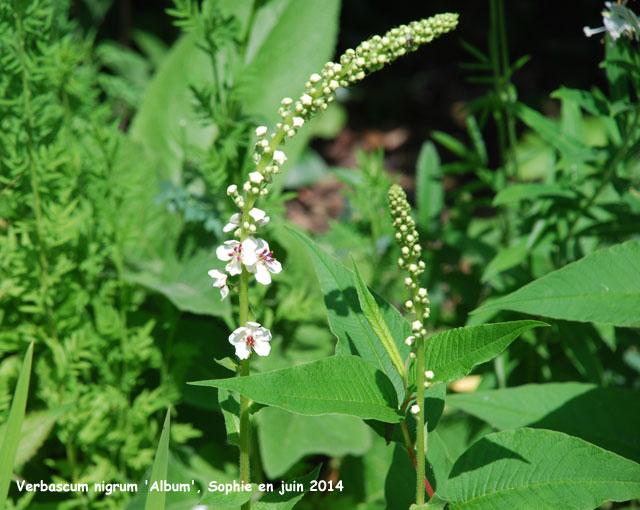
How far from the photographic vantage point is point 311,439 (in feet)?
6.60

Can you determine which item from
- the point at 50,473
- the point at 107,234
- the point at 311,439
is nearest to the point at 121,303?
the point at 107,234

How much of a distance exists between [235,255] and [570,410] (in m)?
1.03

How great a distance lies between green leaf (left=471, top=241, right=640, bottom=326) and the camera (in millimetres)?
1359

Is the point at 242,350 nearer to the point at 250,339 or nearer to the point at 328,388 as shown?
the point at 250,339

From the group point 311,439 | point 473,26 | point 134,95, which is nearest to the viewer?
point 311,439

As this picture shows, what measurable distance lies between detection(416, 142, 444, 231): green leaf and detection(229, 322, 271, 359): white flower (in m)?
1.27

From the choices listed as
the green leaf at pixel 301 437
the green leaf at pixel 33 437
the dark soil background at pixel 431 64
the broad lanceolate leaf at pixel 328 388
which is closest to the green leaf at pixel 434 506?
the broad lanceolate leaf at pixel 328 388

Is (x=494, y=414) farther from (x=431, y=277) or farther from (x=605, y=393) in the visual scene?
(x=431, y=277)

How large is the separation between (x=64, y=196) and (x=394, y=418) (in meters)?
1.12

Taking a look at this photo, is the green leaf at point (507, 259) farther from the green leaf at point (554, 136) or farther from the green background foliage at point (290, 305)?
the green leaf at point (554, 136)

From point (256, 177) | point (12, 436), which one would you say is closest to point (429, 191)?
point (256, 177)

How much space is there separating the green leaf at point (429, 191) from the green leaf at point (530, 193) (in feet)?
1.70

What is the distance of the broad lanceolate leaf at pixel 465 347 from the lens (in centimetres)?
104

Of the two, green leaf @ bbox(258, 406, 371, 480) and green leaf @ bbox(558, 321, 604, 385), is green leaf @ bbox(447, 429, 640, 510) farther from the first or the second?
green leaf @ bbox(258, 406, 371, 480)
